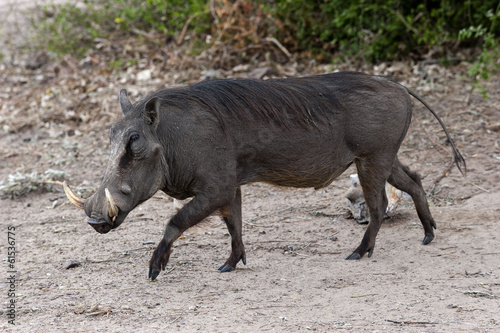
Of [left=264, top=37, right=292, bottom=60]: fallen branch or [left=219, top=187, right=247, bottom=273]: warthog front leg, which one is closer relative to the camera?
[left=219, top=187, right=247, bottom=273]: warthog front leg

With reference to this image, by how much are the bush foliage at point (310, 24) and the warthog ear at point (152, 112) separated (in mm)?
4467

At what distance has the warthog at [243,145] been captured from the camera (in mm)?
3586

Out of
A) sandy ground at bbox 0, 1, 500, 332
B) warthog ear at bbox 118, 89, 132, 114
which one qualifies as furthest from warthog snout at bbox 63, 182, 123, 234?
warthog ear at bbox 118, 89, 132, 114

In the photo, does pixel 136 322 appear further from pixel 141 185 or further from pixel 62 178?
pixel 62 178

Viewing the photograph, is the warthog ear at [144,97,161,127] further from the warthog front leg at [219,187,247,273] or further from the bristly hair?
the warthog front leg at [219,187,247,273]

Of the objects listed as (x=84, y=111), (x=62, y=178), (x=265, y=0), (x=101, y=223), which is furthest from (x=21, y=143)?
(x=101, y=223)

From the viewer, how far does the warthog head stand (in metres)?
3.37

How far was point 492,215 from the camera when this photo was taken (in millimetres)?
4734

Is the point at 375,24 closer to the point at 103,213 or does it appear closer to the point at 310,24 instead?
the point at 310,24

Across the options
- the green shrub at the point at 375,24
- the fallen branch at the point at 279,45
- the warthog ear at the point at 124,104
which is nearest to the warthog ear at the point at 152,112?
the warthog ear at the point at 124,104

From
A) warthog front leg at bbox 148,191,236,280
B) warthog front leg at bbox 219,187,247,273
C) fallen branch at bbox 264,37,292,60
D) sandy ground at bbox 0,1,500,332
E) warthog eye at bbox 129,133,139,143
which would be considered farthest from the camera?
fallen branch at bbox 264,37,292,60

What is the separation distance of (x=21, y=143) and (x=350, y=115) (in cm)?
453

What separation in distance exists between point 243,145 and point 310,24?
187 inches

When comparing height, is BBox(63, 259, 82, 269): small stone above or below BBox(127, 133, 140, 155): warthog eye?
below
